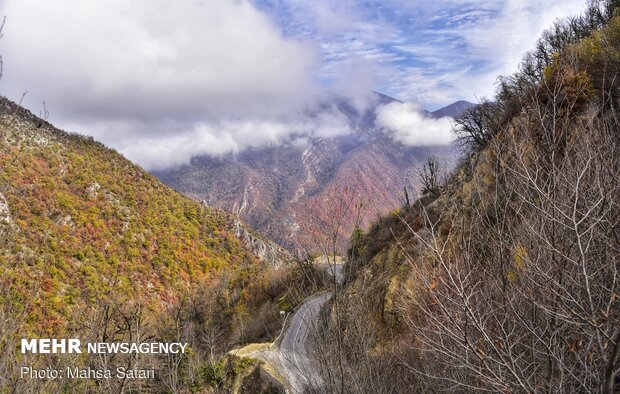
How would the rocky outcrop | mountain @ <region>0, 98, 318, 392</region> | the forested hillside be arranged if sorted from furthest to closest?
Result: the rocky outcrop → mountain @ <region>0, 98, 318, 392</region> → the forested hillside

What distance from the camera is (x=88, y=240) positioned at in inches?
1810

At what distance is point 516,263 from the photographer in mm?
5445

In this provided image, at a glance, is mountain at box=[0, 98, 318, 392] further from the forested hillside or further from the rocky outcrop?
the forested hillside

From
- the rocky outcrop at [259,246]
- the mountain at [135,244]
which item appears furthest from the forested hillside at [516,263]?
the rocky outcrop at [259,246]

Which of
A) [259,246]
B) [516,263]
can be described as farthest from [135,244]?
[516,263]

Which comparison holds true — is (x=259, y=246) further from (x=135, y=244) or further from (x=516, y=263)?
(x=516, y=263)

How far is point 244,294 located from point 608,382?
2044 inches

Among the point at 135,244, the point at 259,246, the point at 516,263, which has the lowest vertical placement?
the point at 516,263

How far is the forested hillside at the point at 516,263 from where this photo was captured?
11.8ft

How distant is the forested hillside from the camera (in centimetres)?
360

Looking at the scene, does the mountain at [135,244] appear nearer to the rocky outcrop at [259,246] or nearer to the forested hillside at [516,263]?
the rocky outcrop at [259,246]

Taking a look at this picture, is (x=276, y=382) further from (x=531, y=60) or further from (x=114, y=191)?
(x=114, y=191)

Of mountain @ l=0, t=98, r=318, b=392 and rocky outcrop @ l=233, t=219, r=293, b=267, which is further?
rocky outcrop @ l=233, t=219, r=293, b=267

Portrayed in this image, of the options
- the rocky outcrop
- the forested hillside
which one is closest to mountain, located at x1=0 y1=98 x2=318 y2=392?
A: the rocky outcrop
